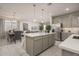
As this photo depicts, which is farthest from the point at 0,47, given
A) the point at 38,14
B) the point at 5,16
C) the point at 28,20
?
the point at 38,14

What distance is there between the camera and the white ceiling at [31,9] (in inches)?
46.2

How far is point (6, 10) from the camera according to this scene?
3.92 feet

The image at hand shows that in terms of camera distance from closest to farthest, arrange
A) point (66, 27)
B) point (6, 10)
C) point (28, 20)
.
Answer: point (6, 10) → point (28, 20) → point (66, 27)

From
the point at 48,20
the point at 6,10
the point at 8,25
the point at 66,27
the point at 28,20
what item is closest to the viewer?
the point at 6,10

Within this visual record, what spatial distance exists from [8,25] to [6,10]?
0.27 metres

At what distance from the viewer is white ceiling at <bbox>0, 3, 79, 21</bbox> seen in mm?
1173

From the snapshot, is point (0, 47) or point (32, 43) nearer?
point (0, 47)

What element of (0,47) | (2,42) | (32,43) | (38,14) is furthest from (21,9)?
(32,43)

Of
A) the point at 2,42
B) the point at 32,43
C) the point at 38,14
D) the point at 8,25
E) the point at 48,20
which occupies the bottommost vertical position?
the point at 32,43

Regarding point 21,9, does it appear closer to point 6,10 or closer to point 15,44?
point 6,10

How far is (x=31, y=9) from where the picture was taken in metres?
1.33

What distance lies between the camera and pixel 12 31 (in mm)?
1382

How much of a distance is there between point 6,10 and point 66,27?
1.33m

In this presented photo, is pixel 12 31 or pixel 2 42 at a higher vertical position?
pixel 12 31
